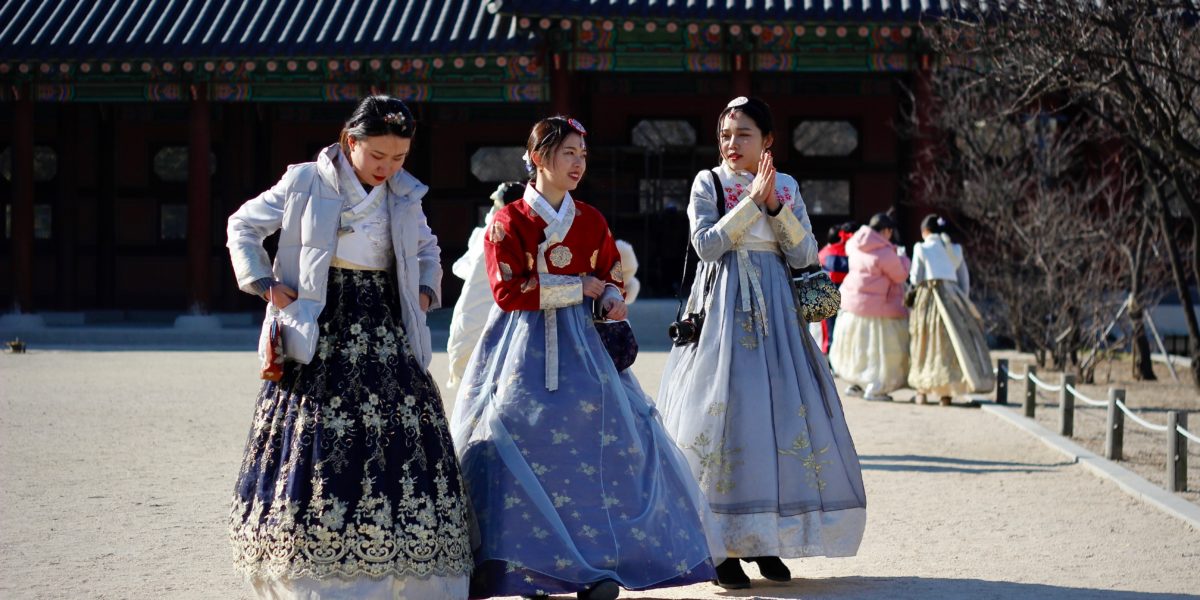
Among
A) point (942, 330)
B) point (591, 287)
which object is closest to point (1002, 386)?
point (942, 330)

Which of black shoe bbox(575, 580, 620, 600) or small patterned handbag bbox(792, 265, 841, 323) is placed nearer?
black shoe bbox(575, 580, 620, 600)

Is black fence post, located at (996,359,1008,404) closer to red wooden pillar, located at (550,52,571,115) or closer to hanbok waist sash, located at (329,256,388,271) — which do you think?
red wooden pillar, located at (550,52,571,115)

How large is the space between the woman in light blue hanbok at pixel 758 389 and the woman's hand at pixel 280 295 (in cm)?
151

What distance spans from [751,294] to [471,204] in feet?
48.3

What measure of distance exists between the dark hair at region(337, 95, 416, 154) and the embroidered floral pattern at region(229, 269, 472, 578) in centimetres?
46

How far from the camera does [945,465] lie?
8.45 m

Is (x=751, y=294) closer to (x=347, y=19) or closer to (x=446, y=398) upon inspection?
(x=446, y=398)

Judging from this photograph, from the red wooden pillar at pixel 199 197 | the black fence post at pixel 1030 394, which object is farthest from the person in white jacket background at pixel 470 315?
the red wooden pillar at pixel 199 197

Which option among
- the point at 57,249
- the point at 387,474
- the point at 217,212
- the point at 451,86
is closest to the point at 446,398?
the point at 387,474

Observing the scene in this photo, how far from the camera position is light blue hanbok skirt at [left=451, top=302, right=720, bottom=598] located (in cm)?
447

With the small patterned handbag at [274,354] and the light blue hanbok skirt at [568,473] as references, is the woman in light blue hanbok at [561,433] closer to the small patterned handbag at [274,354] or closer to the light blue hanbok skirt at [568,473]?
the light blue hanbok skirt at [568,473]

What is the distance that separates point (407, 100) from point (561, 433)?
14.9 meters

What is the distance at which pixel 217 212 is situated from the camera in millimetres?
20328

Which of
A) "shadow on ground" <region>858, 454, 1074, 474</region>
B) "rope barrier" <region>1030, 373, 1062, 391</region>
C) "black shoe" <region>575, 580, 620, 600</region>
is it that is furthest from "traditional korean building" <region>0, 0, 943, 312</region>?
"black shoe" <region>575, 580, 620, 600</region>
